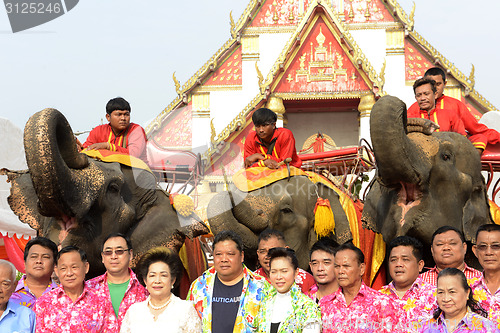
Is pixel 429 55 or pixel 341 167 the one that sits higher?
pixel 429 55

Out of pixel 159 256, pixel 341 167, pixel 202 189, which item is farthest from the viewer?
pixel 202 189

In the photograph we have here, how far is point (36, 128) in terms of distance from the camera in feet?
15.8

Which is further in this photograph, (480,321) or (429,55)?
(429,55)

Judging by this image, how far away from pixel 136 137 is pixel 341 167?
281 centimetres

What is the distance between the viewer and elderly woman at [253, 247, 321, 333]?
4.37 m

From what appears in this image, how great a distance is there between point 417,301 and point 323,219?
162 cm

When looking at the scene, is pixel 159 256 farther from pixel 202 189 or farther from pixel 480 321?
pixel 202 189

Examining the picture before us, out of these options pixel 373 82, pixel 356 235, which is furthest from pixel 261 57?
pixel 356 235

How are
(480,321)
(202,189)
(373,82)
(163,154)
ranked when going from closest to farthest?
(480,321), (163,154), (202,189), (373,82)

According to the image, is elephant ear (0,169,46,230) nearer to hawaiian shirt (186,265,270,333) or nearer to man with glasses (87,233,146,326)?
man with glasses (87,233,146,326)

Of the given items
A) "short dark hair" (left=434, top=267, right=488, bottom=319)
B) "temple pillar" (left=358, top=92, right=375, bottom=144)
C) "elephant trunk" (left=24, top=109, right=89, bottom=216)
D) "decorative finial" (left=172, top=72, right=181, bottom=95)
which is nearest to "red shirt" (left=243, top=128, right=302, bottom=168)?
"elephant trunk" (left=24, top=109, right=89, bottom=216)

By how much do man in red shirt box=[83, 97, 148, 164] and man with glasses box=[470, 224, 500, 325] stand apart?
2871mm

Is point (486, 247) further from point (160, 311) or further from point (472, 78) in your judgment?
point (472, 78)

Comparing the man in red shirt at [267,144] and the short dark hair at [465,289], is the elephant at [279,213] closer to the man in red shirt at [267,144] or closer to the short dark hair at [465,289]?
the man in red shirt at [267,144]
